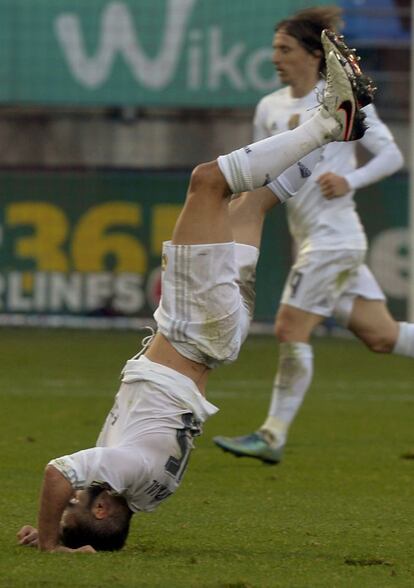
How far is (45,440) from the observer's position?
356 inches

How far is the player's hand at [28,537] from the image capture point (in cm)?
557

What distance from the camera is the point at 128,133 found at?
66.6 feet

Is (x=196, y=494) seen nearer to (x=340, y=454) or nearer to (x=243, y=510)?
(x=243, y=510)

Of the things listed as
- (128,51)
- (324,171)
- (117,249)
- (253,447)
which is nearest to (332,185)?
(324,171)

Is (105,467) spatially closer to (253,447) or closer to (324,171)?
(253,447)

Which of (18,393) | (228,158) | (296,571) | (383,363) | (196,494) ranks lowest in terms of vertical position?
(383,363)

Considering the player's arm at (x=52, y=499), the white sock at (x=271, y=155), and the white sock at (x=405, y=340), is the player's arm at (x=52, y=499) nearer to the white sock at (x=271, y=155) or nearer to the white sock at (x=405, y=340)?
the white sock at (x=271, y=155)

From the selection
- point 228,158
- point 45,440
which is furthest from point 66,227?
point 228,158

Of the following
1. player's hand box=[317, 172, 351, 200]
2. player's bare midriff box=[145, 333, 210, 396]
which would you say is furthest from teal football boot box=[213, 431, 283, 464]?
player's bare midriff box=[145, 333, 210, 396]

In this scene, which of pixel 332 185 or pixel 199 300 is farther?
pixel 332 185

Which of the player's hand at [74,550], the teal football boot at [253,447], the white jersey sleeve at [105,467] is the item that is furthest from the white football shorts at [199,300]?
the teal football boot at [253,447]

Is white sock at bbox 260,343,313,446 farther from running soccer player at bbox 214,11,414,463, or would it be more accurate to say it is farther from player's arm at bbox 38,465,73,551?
player's arm at bbox 38,465,73,551

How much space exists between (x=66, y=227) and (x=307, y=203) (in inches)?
407

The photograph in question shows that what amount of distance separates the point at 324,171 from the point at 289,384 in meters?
1.20
